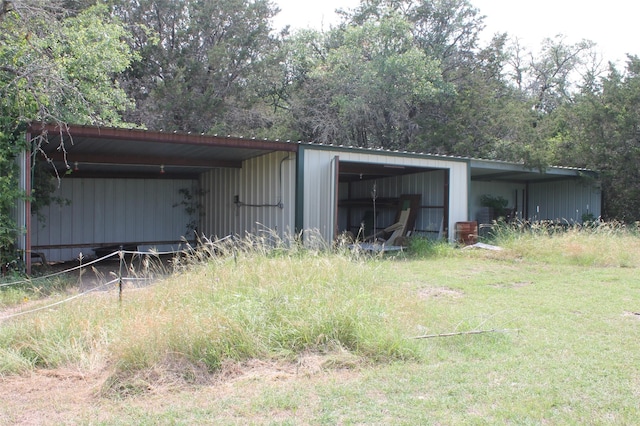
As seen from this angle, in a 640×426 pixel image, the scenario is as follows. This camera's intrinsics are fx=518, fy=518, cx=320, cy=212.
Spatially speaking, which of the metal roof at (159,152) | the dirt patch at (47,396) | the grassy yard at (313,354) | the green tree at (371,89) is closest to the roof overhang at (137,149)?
the metal roof at (159,152)

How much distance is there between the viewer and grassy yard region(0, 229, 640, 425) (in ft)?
9.92

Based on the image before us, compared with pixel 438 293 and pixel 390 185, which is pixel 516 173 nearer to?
pixel 390 185

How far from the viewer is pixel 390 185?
14383mm

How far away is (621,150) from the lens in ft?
49.1

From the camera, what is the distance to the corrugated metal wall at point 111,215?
1196 centimetres

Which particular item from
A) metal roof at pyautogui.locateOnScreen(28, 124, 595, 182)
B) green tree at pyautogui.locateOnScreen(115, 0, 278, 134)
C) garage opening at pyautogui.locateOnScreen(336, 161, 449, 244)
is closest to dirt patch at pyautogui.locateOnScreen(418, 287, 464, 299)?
metal roof at pyautogui.locateOnScreen(28, 124, 595, 182)

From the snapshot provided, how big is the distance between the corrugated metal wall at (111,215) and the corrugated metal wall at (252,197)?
0.85m

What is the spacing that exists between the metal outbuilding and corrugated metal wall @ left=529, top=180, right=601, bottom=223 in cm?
4

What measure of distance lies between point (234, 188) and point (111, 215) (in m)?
3.28

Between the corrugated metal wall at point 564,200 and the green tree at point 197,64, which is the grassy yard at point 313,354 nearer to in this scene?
the corrugated metal wall at point 564,200

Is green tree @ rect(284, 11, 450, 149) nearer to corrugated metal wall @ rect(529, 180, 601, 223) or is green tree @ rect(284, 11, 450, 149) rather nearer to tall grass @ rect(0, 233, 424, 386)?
corrugated metal wall @ rect(529, 180, 601, 223)

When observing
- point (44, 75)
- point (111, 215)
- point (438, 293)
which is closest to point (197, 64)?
point (111, 215)

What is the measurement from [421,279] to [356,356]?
3977mm

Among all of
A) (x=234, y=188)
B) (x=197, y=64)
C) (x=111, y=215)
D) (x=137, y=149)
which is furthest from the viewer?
(x=197, y=64)
